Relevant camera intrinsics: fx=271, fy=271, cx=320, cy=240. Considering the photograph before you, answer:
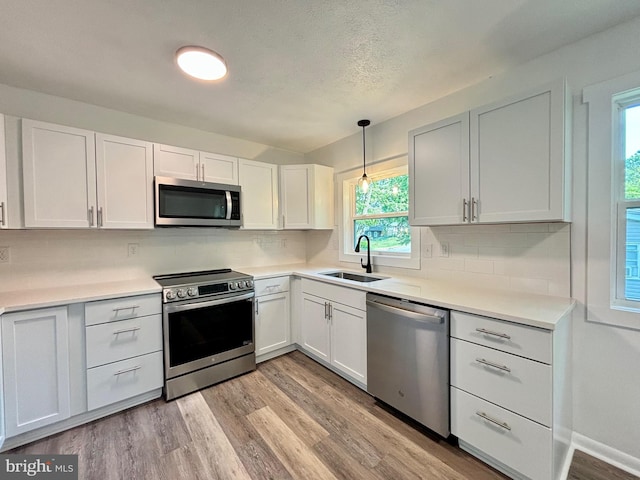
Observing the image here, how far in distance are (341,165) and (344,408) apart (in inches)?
99.3

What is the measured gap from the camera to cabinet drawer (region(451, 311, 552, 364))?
1.31 m

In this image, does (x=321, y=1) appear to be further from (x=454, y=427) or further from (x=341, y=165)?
(x=454, y=427)

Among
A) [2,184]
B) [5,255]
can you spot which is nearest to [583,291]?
[2,184]

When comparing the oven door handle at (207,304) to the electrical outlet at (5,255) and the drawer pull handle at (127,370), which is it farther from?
the electrical outlet at (5,255)

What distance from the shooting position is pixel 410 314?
5.90 feet

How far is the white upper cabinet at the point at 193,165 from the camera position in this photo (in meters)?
2.46

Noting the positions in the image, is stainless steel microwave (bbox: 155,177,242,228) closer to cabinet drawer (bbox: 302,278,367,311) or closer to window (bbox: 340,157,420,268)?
cabinet drawer (bbox: 302,278,367,311)

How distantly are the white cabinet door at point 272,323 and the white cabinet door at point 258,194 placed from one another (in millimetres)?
833

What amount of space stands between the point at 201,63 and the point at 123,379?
2302 millimetres

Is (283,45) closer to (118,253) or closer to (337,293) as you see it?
(337,293)

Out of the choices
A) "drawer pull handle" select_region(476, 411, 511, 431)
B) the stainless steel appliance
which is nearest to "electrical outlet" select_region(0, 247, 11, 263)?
the stainless steel appliance

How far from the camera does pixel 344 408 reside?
2057 mm

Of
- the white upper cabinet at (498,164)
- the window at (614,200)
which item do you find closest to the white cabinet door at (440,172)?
the white upper cabinet at (498,164)

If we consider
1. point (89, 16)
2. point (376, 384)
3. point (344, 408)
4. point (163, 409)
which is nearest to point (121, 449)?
point (163, 409)
